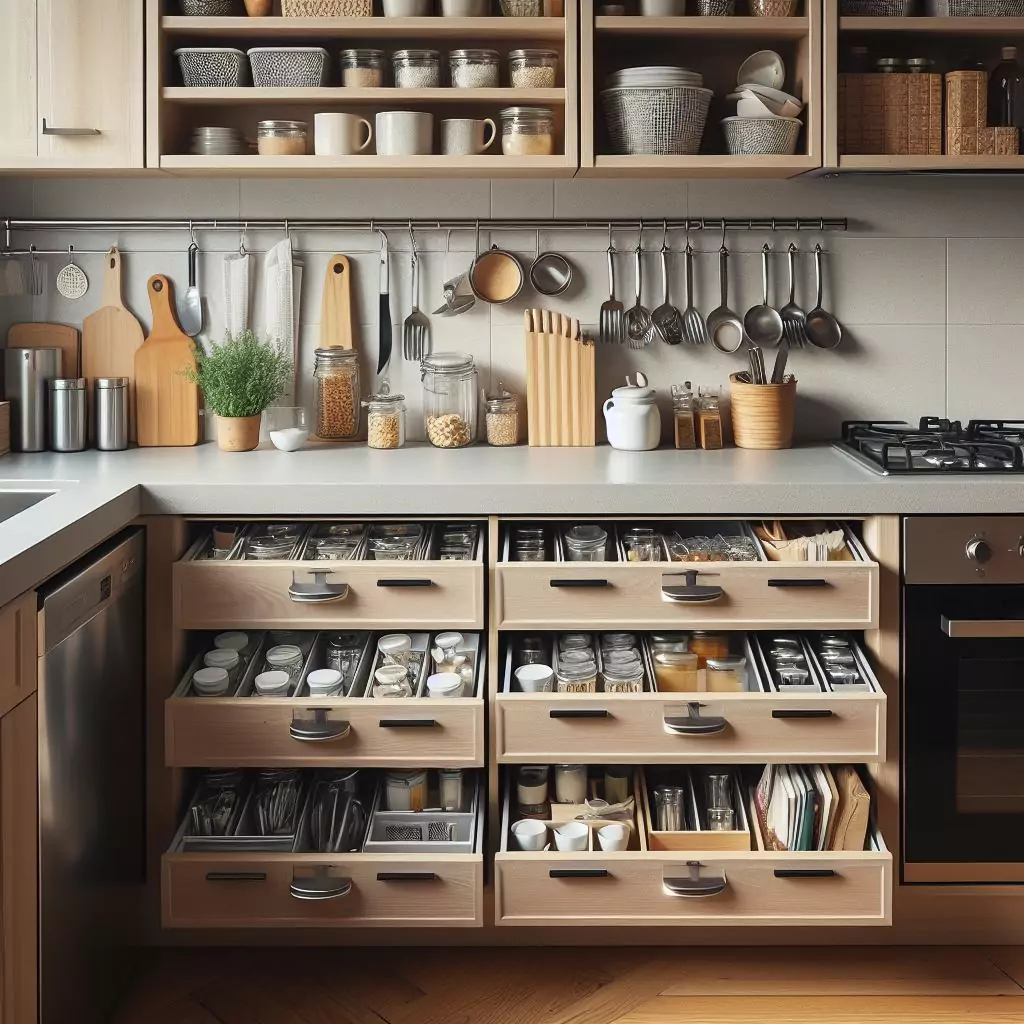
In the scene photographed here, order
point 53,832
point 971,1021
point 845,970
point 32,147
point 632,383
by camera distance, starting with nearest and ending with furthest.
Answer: point 53,832, point 971,1021, point 845,970, point 32,147, point 632,383

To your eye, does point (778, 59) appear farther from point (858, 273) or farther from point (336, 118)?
point (336, 118)

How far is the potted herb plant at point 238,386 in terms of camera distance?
9.01 feet

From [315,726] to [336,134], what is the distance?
1.24m

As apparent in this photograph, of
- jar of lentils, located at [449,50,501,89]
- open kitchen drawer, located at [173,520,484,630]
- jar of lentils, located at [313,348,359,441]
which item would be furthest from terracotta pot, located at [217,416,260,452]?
jar of lentils, located at [449,50,501,89]

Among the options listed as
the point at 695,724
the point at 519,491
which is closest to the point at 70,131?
the point at 519,491

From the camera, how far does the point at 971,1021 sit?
88.3 inches

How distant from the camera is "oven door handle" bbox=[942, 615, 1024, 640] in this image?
2316 mm

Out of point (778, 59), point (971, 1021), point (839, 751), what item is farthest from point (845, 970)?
point (778, 59)

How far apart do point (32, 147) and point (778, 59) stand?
1586 millimetres

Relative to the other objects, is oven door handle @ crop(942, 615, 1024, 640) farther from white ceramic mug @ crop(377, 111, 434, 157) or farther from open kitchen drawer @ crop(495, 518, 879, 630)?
white ceramic mug @ crop(377, 111, 434, 157)

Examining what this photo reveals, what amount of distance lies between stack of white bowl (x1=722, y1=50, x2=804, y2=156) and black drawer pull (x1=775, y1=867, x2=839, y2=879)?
4.72ft

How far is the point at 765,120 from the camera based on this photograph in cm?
263

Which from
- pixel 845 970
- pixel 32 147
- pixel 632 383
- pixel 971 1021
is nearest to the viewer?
pixel 971 1021

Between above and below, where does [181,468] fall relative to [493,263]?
below
